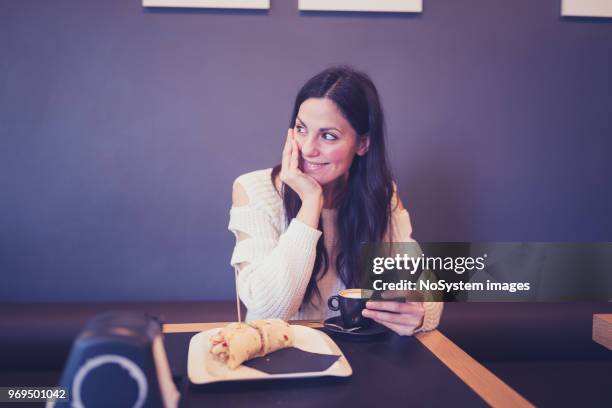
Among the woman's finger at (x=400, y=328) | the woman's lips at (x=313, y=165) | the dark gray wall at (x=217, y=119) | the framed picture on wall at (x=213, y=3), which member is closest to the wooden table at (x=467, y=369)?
the woman's finger at (x=400, y=328)

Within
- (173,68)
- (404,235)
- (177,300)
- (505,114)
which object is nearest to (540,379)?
(404,235)

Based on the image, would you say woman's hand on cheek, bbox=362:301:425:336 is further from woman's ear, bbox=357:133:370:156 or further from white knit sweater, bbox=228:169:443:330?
woman's ear, bbox=357:133:370:156

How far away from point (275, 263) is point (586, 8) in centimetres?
173

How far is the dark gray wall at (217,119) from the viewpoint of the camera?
1.90 meters

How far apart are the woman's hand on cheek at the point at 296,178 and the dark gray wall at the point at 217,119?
1.66ft

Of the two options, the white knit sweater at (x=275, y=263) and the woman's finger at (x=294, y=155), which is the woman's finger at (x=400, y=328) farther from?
the woman's finger at (x=294, y=155)

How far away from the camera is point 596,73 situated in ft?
6.82

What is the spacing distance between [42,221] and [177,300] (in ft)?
1.99

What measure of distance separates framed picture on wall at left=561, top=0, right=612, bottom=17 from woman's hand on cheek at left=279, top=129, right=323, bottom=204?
136 centimetres

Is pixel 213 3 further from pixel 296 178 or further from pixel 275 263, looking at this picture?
pixel 275 263

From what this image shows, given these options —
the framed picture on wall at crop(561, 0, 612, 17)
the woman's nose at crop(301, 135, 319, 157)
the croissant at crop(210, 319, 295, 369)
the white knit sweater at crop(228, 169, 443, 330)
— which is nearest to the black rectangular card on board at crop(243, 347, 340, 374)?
the croissant at crop(210, 319, 295, 369)

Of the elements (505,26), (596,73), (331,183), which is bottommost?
(331,183)

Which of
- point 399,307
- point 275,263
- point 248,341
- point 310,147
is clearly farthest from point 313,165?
point 248,341

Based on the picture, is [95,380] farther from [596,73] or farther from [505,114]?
[596,73]
